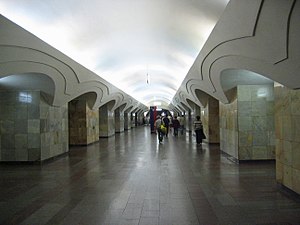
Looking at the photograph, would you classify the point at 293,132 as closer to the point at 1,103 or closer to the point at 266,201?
the point at 266,201

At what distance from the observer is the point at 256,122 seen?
30.2 feet

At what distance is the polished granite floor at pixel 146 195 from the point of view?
4.31 metres

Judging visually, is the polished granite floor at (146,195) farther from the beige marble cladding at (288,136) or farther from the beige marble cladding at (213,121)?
the beige marble cladding at (213,121)

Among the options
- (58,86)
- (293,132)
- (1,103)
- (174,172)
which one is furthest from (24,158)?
(293,132)

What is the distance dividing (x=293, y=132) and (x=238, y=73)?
3.44 metres

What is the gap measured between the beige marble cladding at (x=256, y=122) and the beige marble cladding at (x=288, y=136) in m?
3.06

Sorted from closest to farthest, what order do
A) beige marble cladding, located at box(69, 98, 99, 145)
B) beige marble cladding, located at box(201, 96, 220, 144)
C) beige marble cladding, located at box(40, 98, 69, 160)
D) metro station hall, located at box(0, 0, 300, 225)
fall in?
metro station hall, located at box(0, 0, 300, 225) < beige marble cladding, located at box(40, 98, 69, 160) < beige marble cladding, located at box(201, 96, 220, 144) < beige marble cladding, located at box(69, 98, 99, 145)

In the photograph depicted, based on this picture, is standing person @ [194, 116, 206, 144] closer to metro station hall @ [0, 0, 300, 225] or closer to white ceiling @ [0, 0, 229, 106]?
metro station hall @ [0, 0, 300, 225]

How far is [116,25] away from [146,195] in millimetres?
4804

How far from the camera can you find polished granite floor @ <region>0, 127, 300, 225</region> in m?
4.31

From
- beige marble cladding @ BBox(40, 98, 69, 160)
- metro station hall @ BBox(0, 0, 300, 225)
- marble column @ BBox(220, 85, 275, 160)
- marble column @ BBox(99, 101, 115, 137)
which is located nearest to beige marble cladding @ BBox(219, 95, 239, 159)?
metro station hall @ BBox(0, 0, 300, 225)

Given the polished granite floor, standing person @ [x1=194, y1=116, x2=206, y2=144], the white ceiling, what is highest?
the white ceiling

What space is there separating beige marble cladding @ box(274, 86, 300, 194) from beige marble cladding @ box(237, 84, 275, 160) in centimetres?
306

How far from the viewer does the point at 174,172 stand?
25.3 feet
